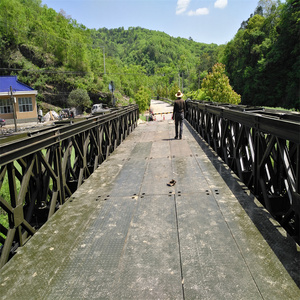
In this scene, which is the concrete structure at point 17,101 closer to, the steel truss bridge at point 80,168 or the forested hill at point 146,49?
the steel truss bridge at point 80,168

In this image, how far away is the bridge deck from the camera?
2.20 metres

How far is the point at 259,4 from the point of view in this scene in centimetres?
8331

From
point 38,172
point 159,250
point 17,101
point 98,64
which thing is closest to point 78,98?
point 17,101

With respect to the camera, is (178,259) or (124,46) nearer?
(178,259)

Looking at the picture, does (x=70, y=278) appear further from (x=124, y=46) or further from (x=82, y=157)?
(x=124, y=46)

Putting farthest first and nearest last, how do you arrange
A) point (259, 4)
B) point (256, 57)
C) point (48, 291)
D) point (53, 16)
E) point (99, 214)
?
1. point (259, 4)
2. point (53, 16)
3. point (256, 57)
4. point (99, 214)
5. point (48, 291)

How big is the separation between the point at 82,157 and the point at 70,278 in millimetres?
3072

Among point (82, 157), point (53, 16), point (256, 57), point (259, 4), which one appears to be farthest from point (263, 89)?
point (82, 157)

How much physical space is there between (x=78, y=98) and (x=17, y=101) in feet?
37.2

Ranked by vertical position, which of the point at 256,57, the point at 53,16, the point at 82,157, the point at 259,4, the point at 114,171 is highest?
the point at 259,4

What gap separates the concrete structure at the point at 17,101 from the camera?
121ft

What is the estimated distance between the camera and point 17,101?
37969mm

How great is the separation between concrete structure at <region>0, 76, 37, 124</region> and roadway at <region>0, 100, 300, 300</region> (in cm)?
3710

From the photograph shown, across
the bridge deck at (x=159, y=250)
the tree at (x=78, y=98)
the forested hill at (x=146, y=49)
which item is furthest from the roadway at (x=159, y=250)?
the forested hill at (x=146, y=49)
